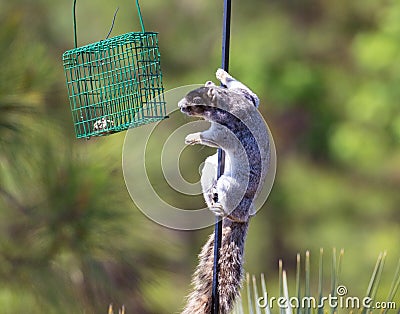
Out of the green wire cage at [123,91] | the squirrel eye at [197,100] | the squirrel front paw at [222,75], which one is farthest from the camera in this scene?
the green wire cage at [123,91]

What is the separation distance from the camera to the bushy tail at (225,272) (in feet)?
4.58

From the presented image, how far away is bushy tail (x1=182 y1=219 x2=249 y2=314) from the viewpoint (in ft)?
4.58

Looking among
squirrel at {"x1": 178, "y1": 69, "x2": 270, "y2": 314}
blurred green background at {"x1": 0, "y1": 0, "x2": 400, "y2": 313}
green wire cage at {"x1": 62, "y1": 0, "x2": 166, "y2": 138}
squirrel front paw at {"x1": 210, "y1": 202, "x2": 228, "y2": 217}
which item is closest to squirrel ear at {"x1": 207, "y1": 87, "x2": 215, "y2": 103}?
squirrel at {"x1": 178, "y1": 69, "x2": 270, "y2": 314}

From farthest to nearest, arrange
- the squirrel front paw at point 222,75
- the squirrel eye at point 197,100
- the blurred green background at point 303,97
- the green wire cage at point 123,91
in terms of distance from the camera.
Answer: the blurred green background at point 303,97
the green wire cage at point 123,91
the squirrel front paw at point 222,75
the squirrel eye at point 197,100

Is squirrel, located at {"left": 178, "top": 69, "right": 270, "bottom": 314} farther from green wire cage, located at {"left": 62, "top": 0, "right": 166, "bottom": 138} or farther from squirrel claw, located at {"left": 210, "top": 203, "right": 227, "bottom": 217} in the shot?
green wire cage, located at {"left": 62, "top": 0, "right": 166, "bottom": 138}

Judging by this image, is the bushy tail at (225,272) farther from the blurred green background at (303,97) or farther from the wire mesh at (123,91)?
the blurred green background at (303,97)

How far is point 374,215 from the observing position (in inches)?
199

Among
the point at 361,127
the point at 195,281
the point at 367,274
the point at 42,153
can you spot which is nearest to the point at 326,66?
the point at 361,127

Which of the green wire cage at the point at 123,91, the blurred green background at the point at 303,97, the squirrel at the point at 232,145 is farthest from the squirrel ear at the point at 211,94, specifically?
the blurred green background at the point at 303,97

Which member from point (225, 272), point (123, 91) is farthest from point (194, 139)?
point (123, 91)

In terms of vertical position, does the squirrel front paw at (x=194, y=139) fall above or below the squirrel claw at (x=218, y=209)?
above

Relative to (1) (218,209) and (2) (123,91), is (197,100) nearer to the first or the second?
(1) (218,209)

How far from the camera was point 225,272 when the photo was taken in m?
1.40

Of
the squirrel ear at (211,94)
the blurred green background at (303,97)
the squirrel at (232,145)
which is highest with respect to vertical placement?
the blurred green background at (303,97)
